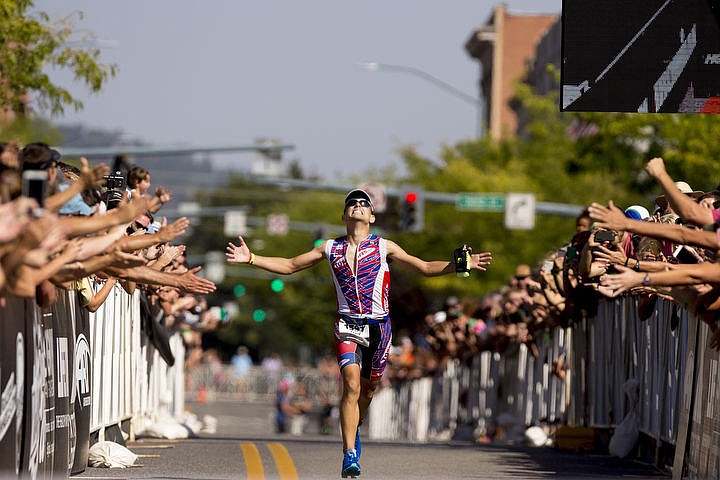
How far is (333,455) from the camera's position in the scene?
615 inches

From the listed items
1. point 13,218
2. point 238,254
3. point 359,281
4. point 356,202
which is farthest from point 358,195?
point 13,218

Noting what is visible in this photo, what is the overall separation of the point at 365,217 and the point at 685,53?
11.0 feet

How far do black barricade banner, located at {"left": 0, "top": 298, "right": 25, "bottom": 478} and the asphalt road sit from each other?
2.74 m

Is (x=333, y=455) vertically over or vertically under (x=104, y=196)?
under

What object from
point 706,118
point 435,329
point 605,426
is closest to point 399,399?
point 435,329

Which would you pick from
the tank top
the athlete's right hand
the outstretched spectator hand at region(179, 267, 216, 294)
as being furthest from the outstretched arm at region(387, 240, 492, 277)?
the outstretched spectator hand at region(179, 267, 216, 294)

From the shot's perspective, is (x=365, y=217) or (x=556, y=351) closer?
(x=365, y=217)

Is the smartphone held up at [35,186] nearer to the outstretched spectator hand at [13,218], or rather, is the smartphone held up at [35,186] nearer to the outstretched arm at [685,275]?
the outstretched spectator hand at [13,218]

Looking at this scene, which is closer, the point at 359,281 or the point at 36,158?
the point at 36,158

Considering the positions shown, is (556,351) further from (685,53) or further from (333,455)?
(685,53)

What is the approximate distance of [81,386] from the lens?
40.8 feet

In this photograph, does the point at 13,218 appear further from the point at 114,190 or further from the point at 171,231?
the point at 114,190

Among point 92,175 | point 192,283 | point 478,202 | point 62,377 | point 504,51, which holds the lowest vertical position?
point 62,377

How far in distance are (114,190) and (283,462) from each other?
2.86 m
